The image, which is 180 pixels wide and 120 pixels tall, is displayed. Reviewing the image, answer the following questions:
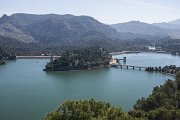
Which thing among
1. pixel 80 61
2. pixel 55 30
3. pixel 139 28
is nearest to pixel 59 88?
pixel 80 61

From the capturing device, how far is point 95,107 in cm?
916

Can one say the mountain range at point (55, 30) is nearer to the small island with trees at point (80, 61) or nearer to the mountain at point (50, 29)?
the mountain at point (50, 29)

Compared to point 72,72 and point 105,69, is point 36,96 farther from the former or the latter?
point 105,69

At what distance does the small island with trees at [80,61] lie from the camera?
4038cm

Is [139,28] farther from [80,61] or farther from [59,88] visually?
[59,88]

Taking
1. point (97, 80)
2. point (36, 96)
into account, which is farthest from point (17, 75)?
point (36, 96)

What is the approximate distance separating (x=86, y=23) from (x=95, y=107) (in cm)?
11733

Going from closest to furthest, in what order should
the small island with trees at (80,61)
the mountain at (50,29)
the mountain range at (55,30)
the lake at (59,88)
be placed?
the lake at (59,88) < the small island with trees at (80,61) < the mountain range at (55,30) < the mountain at (50,29)

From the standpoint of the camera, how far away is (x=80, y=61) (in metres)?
42.6

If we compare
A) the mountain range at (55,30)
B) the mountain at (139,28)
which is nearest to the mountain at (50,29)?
the mountain range at (55,30)

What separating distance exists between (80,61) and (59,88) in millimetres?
14204

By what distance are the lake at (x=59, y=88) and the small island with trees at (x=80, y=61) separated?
73.0 inches

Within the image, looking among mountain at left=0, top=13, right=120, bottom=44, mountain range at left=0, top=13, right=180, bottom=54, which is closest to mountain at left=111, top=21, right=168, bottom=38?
mountain range at left=0, top=13, right=180, bottom=54

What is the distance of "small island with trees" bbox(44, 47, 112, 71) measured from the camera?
40375mm
